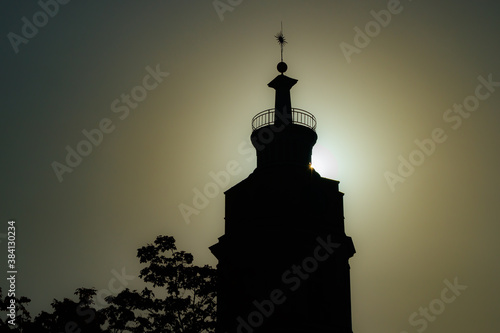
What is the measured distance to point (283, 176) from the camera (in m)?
32.4

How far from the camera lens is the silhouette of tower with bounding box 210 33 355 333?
2958 centimetres

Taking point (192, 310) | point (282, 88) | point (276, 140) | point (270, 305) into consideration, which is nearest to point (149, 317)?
Result: point (192, 310)

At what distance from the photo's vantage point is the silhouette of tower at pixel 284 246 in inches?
1164

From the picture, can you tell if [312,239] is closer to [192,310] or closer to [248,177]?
[248,177]
